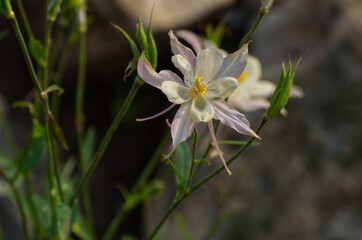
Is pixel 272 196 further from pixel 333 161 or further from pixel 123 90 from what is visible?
pixel 123 90

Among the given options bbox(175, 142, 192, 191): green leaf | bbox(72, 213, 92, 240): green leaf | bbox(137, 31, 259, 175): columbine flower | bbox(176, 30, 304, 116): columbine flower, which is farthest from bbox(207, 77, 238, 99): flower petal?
bbox(72, 213, 92, 240): green leaf

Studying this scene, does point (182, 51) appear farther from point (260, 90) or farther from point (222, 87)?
point (260, 90)

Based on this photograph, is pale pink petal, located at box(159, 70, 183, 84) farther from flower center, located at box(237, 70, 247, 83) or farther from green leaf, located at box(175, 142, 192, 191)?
flower center, located at box(237, 70, 247, 83)

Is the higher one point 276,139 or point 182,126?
point 182,126

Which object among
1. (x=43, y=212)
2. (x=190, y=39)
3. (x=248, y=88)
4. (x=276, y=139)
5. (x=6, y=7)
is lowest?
(x=276, y=139)

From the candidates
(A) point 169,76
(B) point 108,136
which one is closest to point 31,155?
(B) point 108,136

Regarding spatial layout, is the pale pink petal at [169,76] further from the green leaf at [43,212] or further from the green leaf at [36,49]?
the green leaf at [43,212]
